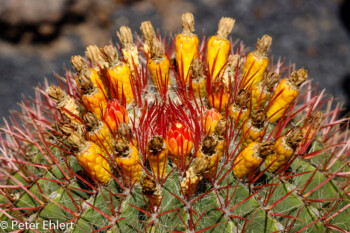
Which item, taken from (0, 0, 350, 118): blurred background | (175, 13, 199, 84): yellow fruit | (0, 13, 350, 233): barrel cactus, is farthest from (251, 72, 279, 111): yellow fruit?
(0, 0, 350, 118): blurred background

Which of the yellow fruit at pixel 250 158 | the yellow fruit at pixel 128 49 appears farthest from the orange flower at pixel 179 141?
the yellow fruit at pixel 128 49

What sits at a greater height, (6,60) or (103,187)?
(6,60)

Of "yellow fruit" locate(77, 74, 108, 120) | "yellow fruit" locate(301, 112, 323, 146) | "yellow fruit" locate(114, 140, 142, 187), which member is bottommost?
"yellow fruit" locate(114, 140, 142, 187)

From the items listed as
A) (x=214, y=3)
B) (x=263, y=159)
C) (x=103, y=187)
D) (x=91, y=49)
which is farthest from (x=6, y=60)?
(x=263, y=159)

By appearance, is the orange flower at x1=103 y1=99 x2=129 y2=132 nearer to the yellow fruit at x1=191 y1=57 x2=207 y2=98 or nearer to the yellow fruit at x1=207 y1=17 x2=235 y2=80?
the yellow fruit at x1=191 y1=57 x2=207 y2=98

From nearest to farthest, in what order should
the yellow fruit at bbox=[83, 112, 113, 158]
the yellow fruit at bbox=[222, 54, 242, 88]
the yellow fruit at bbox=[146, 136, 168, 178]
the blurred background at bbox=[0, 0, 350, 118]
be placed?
the yellow fruit at bbox=[146, 136, 168, 178] < the yellow fruit at bbox=[83, 112, 113, 158] < the yellow fruit at bbox=[222, 54, 242, 88] < the blurred background at bbox=[0, 0, 350, 118]

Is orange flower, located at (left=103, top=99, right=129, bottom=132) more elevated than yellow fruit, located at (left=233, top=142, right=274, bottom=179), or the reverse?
orange flower, located at (left=103, top=99, right=129, bottom=132)

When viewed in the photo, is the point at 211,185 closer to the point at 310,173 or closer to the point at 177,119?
the point at 177,119
